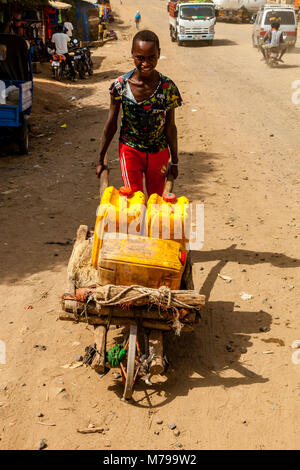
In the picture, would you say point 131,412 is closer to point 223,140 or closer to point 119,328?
point 119,328

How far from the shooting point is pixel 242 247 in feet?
19.6

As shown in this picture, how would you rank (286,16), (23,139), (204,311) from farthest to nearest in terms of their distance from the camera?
(286,16)
(23,139)
(204,311)

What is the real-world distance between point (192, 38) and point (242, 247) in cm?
2305

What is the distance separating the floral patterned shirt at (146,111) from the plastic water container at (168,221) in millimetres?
815

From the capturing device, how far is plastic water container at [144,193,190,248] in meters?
3.59

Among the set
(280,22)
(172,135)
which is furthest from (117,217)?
(280,22)

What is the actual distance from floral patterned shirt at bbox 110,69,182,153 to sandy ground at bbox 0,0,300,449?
1637 millimetres

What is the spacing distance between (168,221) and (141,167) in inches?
39.4

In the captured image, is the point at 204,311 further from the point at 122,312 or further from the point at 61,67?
the point at 61,67

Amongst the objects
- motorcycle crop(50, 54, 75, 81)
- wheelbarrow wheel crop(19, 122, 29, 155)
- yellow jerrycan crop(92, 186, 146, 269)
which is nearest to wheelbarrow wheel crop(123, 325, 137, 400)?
yellow jerrycan crop(92, 186, 146, 269)

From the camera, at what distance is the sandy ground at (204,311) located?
11.3 ft

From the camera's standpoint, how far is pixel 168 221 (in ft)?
11.8

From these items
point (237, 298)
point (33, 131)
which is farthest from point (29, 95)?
point (237, 298)

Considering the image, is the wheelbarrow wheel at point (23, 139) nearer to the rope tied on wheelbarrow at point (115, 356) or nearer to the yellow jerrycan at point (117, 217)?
the yellow jerrycan at point (117, 217)
